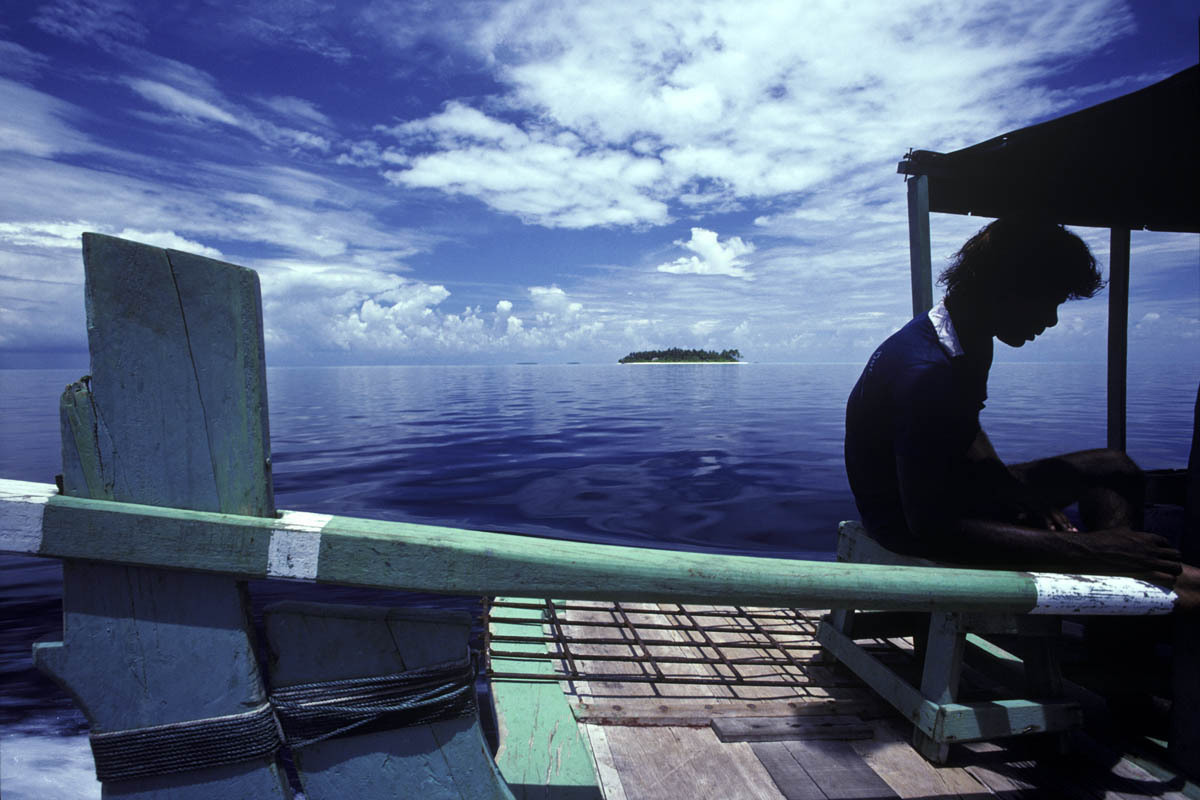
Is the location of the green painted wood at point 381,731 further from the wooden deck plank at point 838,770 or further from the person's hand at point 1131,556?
the person's hand at point 1131,556

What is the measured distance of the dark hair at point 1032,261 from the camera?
2352 millimetres

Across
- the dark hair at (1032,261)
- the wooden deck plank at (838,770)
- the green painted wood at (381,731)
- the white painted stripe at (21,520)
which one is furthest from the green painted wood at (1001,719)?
the white painted stripe at (21,520)

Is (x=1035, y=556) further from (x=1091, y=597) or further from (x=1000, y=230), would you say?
(x=1000, y=230)

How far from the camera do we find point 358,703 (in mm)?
1332

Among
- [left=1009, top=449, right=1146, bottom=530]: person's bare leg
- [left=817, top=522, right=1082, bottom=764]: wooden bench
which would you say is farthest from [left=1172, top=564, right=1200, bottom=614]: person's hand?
[left=817, top=522, right=1082, bottom=764]: wooden bench

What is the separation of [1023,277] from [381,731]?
2688mm

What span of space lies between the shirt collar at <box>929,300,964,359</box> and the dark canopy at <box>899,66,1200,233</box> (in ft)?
6.02

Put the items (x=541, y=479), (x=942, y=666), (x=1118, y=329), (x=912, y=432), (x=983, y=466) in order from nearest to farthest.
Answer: (x=912, y=432) → (x=942, y=666) → (x=983, y=466) → (x=1118, y=329) → (x=541, y=479)

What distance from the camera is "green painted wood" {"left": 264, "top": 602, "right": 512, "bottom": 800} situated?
1.32 m

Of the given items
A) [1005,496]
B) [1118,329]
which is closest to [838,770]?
[1005,496]

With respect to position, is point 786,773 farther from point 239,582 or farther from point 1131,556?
point 239,582

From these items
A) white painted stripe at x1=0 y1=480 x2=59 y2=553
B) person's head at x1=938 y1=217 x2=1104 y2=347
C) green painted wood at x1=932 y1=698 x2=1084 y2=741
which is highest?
person's head at x1=938 y1=217 x2=1104 y2=347

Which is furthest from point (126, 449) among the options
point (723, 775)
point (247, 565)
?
point (723, 775)

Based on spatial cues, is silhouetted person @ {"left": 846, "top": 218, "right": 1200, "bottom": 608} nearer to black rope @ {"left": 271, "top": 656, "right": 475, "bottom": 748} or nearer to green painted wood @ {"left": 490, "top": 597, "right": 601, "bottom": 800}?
green painted wood @ {"left": 490, "top": 597, "right": 601, "bottom": 800}
